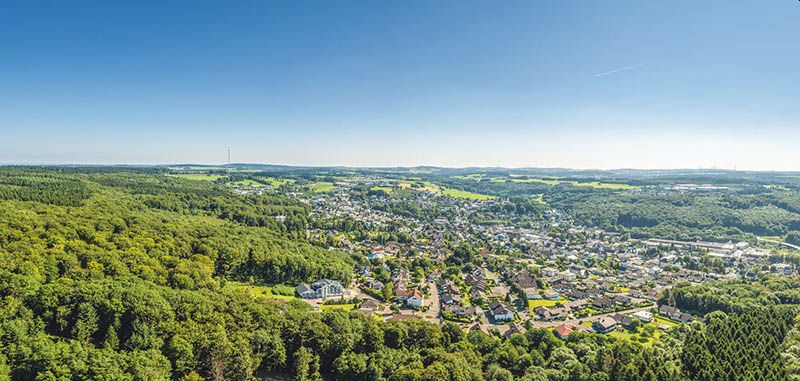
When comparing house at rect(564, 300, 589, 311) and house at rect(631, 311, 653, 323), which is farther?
house at rect(564, 300, 589, 311)

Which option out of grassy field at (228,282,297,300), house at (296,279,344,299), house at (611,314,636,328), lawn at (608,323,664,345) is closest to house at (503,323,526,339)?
lawn at (608,323,664,345)

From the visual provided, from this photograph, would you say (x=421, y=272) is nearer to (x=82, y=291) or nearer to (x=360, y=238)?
(x=360, y=238)

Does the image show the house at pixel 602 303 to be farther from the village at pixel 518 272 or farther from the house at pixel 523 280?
the house at pixel 523 280

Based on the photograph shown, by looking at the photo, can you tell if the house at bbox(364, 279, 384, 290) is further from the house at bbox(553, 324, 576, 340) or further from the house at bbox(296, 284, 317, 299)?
the house at bbox(553, 324, 576, 340)

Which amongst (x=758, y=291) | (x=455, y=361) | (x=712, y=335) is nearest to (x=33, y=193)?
(x=455, y=361)

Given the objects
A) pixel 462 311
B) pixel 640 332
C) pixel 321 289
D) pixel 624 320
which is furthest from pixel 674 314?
pixel 321 289

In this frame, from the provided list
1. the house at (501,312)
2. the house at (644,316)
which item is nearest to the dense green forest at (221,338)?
the house at (644,316)

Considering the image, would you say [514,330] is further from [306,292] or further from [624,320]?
[306,292]

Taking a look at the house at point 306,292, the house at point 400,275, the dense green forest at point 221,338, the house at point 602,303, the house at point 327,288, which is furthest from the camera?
the house at point 400,275
